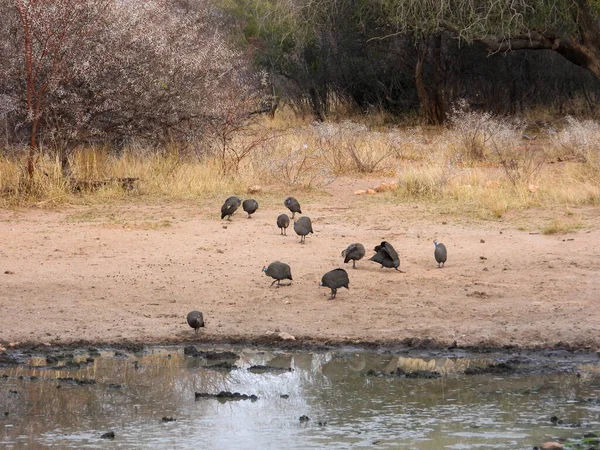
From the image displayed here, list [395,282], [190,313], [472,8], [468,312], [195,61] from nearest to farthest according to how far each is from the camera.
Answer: [190,313], [468,312], [395,282], [195,61], [472,8]

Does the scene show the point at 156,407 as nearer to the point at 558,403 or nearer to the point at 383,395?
the point at 383,395

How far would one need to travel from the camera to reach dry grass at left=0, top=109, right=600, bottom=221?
1238cm

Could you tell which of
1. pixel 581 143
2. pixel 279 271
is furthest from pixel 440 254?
pixel 581 143

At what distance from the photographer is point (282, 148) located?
650 inches

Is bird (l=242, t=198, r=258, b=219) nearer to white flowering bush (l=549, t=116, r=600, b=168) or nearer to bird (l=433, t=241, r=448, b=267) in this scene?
bird (l=433, t=241, r=448, b=267)

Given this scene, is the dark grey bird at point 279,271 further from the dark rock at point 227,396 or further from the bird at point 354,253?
the dark rock at point 227,396

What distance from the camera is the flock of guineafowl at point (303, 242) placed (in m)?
8.16

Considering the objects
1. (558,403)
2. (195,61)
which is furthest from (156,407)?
(195,61)

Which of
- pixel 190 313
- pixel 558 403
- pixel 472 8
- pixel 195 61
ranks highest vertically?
pixel 472 8

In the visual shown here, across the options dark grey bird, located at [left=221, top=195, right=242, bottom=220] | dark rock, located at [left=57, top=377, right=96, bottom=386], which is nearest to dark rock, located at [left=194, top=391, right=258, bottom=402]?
dark rock, located at [left=57, top=377, right=96, bottom=386]

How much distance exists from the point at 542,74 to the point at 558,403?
63.6 feet

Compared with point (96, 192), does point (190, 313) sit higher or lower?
lower

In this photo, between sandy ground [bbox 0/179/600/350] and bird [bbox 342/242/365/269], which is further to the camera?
bird [bbox 342/242/365/269]

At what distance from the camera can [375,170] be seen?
15188 millimetres
